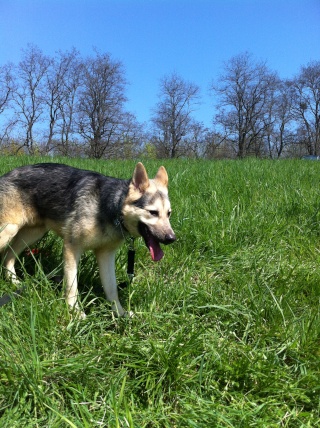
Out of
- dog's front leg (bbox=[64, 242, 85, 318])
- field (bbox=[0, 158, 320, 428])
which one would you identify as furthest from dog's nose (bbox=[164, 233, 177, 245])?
dog's front leg (bbox=[64, 242, 85, 318])

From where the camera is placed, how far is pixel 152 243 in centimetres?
294

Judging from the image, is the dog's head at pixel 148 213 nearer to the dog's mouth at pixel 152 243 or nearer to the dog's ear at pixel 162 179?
the dog's mouth at pixel 152 243

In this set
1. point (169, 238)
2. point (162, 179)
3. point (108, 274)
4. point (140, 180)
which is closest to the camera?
point (169, 238)

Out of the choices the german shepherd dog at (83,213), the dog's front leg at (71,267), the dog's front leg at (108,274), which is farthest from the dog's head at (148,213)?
the dog's front leg at (71,267)

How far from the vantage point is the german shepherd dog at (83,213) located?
300 cm

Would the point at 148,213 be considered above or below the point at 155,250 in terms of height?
above

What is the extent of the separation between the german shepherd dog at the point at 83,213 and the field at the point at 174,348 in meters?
0.29

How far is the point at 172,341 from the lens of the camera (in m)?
2.47

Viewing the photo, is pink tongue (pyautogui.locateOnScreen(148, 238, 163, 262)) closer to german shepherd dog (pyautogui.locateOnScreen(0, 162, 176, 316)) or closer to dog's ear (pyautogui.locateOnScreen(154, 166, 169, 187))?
german shepherd dog (pyautogui.locateOnScreen(0, 162, 176, 316))

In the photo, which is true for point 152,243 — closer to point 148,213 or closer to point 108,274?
point 148,213

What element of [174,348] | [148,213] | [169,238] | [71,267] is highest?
[148,213]

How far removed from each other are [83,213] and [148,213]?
0.68 m

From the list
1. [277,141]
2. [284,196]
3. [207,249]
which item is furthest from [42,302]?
[277,141]

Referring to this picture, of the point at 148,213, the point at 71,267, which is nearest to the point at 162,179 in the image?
the point at 148,213
